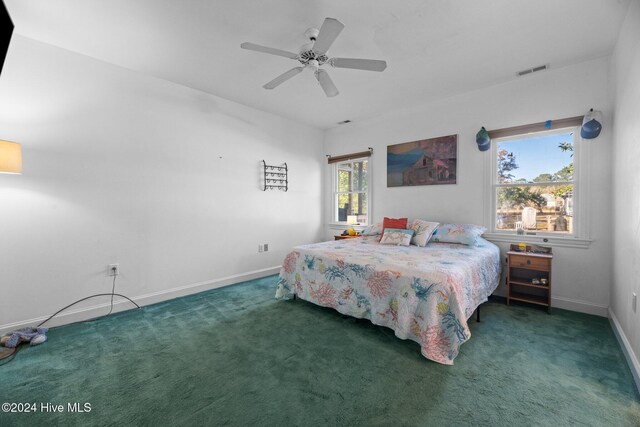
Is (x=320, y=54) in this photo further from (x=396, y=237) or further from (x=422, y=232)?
(x=422, y=232)

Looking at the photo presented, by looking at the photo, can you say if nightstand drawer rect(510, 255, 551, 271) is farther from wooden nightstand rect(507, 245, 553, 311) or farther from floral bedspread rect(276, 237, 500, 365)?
floral bedspread rect(276, 237, 500, 365)

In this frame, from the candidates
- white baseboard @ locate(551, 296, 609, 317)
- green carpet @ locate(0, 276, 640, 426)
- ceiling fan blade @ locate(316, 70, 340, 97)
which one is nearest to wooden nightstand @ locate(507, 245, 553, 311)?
white baseboard @ locate(551, 296, 609, 317)

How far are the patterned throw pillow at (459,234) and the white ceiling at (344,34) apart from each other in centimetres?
183

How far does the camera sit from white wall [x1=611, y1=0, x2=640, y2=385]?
74.5 inches

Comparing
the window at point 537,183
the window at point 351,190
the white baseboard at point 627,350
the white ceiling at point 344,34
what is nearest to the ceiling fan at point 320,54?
the white ceiling at point 344,34

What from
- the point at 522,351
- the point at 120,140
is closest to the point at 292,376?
the point at 522,351

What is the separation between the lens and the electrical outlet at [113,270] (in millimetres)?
3016

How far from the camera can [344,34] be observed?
2434 mm

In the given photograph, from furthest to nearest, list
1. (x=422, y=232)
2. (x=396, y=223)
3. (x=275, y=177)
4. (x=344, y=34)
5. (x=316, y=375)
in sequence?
(x=275, y=177), (x=396, y=223), (x=422, y=232), (x=344, y=34), (x=316, y=375)

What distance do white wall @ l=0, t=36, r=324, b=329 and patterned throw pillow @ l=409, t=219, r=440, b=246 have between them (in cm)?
240

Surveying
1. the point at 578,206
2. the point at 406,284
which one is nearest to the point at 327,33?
the point at 406,284

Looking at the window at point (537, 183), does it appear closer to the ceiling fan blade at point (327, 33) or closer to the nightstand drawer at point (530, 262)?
the nightstand drawer at point (530, 262)

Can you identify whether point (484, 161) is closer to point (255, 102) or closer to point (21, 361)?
point (255, 102)

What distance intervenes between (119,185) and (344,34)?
2.89m
